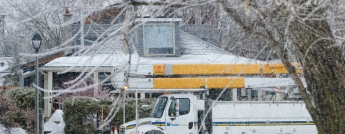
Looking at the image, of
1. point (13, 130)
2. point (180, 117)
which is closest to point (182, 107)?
point (180, 117)

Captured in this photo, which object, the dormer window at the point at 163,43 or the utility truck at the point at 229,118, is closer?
the utility truck at the point at 229,118

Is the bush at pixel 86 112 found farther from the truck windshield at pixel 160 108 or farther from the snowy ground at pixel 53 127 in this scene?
the truck windshield at pixel 160 108

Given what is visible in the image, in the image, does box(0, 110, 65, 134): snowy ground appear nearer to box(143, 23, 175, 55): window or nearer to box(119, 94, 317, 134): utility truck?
box(143, 23, 175, 55): window

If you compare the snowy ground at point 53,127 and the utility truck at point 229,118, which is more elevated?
the utility truck at point 229,118

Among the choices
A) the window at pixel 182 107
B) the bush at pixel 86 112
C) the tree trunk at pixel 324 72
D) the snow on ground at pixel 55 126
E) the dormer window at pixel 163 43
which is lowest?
the snow on ground at pixel 55 126

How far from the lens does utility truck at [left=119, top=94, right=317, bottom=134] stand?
16.5 meters

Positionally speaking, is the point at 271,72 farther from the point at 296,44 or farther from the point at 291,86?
the point at 296,44

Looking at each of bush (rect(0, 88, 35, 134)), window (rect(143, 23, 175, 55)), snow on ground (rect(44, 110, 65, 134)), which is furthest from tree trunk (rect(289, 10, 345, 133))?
window (rect(143, 23, 175, 55))

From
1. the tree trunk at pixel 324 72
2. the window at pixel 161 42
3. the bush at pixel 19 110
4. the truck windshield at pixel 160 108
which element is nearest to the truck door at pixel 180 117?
the truck windshield at pixel 160 108

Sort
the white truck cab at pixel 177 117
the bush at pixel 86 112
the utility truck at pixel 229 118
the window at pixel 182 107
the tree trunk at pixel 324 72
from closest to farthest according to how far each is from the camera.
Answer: the tree trunk at pixel 324 72
the utility truck at pixel 229 118
the white truck cab at pixel 177 117
the window at pixel 182 107
the bush at pixel 86 112

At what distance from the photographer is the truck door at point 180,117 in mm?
16906

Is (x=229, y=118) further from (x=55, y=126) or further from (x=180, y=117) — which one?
(x=55, y=126)

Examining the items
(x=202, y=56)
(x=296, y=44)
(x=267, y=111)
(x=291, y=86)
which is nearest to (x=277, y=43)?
(x=296, y=44)

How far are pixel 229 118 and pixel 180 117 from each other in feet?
4.73
